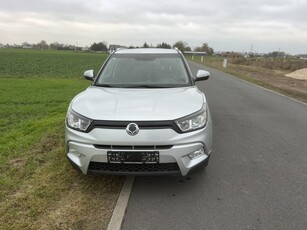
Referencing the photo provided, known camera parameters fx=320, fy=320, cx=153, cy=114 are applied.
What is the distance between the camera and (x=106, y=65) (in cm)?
532

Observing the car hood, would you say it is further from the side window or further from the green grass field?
the green grass field

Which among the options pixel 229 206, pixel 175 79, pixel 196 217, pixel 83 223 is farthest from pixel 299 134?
pixel 83 223

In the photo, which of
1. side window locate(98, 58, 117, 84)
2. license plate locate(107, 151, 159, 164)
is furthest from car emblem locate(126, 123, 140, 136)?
side window locate(98, 58, 117, 84)

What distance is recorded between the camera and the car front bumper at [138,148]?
133 inches

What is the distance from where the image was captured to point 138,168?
3.47 metres

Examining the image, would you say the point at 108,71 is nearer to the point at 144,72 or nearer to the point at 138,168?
the point at 144,72

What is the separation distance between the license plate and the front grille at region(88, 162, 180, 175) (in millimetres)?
66

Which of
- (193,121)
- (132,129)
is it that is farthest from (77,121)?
(193,121)

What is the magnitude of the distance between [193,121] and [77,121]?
132 centimetres

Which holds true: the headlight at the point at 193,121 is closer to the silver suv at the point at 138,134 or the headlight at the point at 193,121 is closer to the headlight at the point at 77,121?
the silver suv at the point at 138,134

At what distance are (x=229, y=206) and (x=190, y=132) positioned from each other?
0.90m

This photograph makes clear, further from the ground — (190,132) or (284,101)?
(190,132)

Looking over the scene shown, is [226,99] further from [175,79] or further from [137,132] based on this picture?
[137,132]

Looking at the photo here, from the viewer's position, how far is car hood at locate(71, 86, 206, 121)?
3.51m
